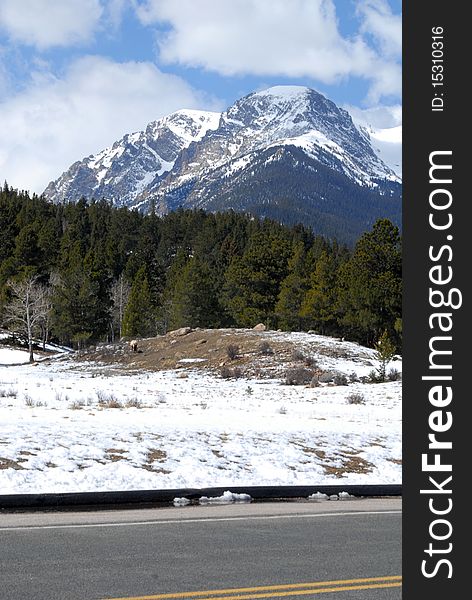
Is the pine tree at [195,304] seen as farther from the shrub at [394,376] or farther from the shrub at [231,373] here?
the shrub at [394,376]

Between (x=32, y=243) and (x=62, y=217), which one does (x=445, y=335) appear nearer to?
(x=32, y=243)

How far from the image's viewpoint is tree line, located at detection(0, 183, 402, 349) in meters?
51.7

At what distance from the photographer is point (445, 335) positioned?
231 inches

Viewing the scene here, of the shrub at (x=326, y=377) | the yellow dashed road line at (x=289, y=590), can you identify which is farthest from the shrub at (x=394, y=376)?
the yellow dashed road line at (x=289, y=590)

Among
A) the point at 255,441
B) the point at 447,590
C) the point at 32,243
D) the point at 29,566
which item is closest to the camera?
the point at 447,590

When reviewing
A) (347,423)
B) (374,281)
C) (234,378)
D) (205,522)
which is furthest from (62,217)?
(205,522)

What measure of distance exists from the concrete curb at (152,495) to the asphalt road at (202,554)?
58 centimetres

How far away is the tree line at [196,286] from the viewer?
5172 cm

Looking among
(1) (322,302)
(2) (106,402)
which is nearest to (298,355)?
(1) (322,302)

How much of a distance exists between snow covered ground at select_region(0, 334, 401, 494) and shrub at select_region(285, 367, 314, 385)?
7845 mm

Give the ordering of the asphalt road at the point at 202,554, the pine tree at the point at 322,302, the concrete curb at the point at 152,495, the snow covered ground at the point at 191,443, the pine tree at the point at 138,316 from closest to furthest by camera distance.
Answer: the asphalt road at the point at 202,554 < the concrete curb at the point at 152,495 < the snow covered ground at the point at 191,443 < the pine tree at the point at 322,302 < the pine tree at the point at 138,316

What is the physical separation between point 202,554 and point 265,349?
117 feet

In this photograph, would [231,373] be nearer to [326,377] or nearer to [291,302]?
[326,377]

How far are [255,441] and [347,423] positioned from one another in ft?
15.6
